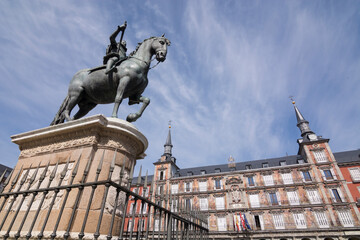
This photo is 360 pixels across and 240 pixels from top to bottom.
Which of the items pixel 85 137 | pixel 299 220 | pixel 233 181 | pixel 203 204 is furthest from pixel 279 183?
pixel 85 137

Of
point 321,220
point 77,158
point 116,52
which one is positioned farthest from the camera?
point 321,220

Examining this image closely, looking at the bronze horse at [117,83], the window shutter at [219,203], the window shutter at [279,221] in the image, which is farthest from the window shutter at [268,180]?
the bronze horse at [117,83]

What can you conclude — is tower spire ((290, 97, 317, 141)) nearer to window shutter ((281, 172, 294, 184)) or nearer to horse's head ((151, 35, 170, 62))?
window shutter ((281, 172, 294, 184))

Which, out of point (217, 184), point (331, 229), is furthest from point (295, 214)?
point (217, 184)

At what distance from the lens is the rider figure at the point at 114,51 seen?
3594 mm

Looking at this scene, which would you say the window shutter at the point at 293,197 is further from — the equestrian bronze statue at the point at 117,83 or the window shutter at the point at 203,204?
the equestrian bronze statue at the point at 117,83

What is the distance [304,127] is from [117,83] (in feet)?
114

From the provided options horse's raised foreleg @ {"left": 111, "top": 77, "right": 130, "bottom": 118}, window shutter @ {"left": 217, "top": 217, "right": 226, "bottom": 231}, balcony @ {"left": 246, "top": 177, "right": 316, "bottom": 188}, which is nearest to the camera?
horse's raised foreleg @ {"left": 111, "top": 77, "right": 130, "bottom": 118}

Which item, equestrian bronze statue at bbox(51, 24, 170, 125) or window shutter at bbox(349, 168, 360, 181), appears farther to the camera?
window shutter at bbox(349, 168, 360, 181)

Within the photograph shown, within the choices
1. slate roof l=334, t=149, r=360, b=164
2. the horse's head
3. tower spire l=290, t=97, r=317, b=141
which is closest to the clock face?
tower spire l=290, t=97, r=317, b=141

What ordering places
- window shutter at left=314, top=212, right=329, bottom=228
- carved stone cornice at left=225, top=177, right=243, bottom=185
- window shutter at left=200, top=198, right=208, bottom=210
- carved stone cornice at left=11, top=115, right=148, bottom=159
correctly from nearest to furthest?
carved stone cornice at left=11, top=115, right=148, bottom=159 < window shutter at left=314, top=212, right=329, bottom=228 < window shutter at left=200, top=198, right=208, bottom=210 < carved stone cornice at left=225, top=177, right=243, bottom=185

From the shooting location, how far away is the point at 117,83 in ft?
11.9

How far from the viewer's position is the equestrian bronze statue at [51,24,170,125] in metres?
3.56

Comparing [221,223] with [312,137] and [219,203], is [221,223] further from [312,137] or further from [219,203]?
[312,137]
